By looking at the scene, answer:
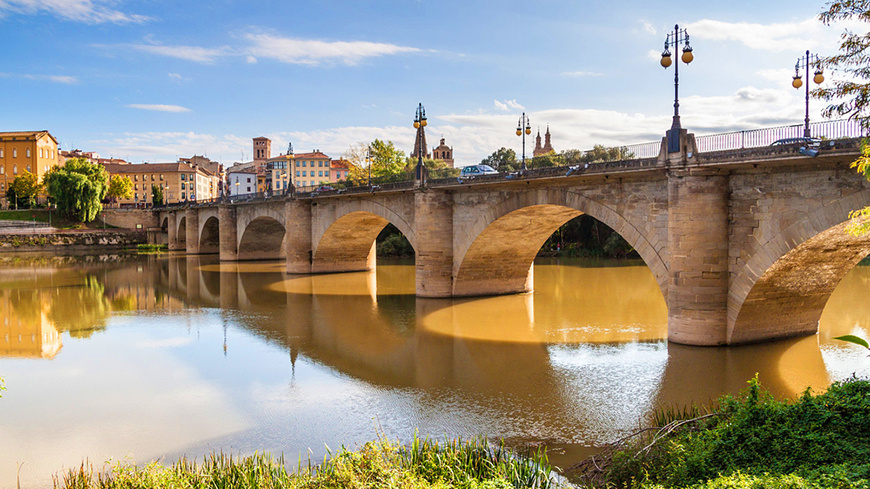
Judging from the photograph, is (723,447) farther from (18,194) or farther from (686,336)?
(18,194)

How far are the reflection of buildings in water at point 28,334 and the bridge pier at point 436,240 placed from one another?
1340 centimetres

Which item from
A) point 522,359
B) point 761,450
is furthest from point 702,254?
point 761,450

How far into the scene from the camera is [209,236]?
2441 inches

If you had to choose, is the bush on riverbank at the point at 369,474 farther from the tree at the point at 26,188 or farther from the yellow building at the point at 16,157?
the yellow building at the point at 16,157

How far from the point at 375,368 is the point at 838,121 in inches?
453

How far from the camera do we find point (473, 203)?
25.4m

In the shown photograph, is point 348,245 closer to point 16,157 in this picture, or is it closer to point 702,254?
point 702,254

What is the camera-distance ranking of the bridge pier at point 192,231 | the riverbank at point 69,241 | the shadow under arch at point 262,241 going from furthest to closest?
1. the riverbank at point 69,241
2. the bridge pier at point 192,231
3. the shadow under arch at point 262,241

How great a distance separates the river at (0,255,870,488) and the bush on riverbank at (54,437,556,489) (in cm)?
136

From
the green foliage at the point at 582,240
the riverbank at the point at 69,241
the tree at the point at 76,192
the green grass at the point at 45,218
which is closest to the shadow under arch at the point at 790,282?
the green foliage at the point at 582,240

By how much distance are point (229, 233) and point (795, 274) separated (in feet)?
144

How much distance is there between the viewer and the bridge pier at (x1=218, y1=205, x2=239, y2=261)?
5134 cm

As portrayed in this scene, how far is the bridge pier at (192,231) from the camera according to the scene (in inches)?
2415

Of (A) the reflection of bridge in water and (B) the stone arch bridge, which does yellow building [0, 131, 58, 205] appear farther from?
(B) the stone arch bridge
